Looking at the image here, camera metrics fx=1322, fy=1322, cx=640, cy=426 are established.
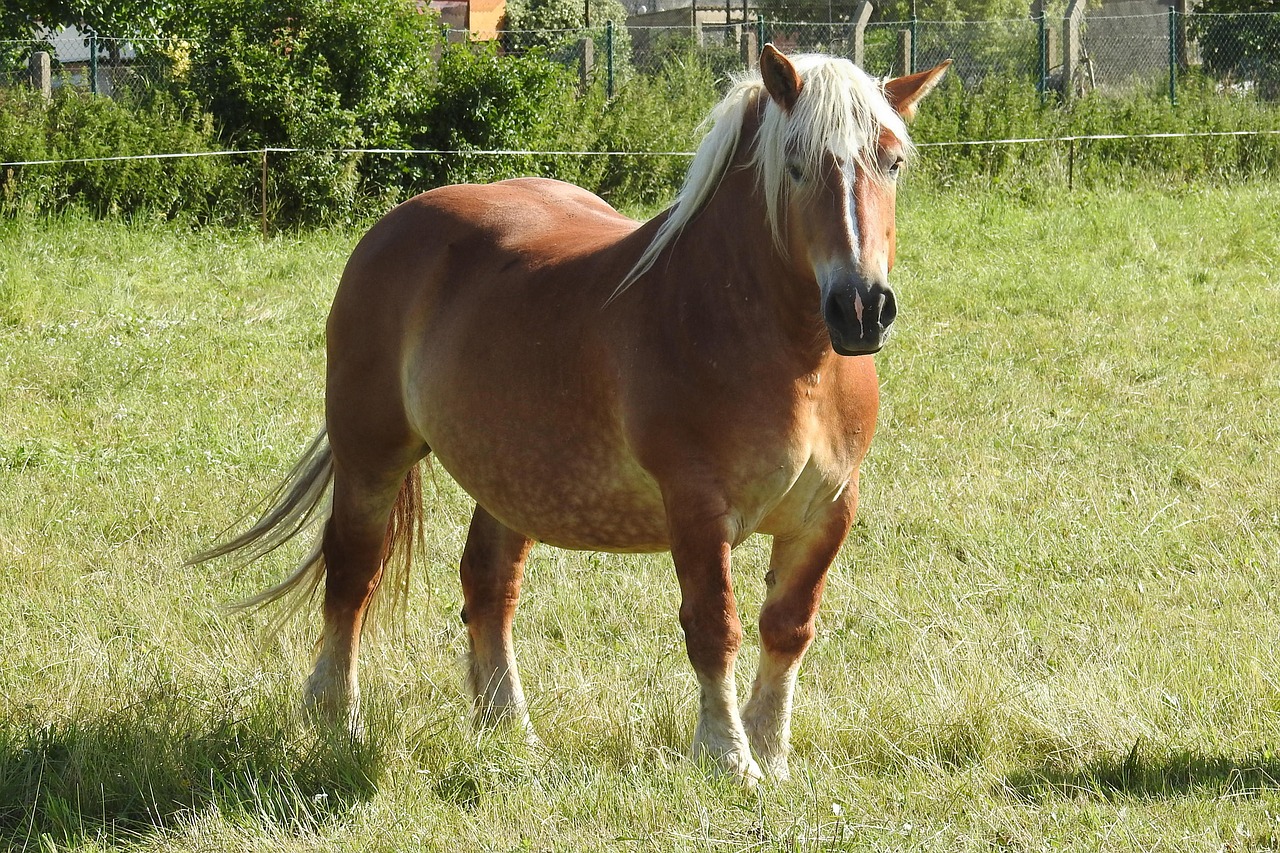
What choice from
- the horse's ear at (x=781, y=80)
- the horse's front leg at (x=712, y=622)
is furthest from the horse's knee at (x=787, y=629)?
the horse's ear at (x=781, y=80)

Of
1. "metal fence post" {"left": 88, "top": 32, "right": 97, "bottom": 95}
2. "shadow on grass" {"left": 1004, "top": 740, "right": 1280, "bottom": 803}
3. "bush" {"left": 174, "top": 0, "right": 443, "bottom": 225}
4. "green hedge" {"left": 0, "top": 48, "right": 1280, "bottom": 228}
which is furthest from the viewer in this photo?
"metal fence post" {"left": 88, "top": 32, "right": 97, "bottom": 95}

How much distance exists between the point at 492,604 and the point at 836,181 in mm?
1925

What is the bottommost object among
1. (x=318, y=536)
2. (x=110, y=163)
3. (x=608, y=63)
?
(x=318, y=536)

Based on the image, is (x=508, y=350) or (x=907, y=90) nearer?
(x=907, y=90)

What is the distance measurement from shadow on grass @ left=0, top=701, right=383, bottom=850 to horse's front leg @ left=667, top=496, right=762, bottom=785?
91 centimetres

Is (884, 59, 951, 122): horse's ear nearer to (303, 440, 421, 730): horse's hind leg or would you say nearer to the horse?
the horse

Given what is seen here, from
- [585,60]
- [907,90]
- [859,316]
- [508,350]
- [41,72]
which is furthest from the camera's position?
[585,60]

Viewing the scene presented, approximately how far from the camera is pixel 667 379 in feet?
10.3

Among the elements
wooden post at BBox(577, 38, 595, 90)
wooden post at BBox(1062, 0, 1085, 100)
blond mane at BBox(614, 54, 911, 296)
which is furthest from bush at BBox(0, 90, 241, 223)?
wooden post at BBox(1062, 0, 1085, 100)

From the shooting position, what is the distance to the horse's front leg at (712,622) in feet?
10.1

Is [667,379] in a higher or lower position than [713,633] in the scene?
higher

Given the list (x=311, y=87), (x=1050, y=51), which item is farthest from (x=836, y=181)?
(x=1050, y=51)

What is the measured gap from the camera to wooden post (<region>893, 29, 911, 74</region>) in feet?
57.0

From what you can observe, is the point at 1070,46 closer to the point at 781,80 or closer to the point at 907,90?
the point at 907,90
